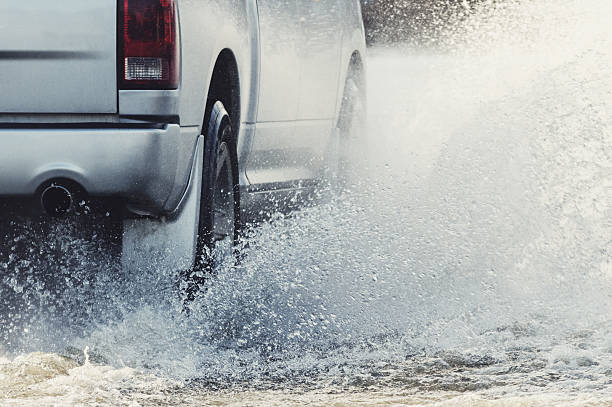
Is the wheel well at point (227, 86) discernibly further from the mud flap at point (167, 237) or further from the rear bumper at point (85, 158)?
the rear bumper at point (85, 158)

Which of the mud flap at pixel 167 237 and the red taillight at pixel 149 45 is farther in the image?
the mud flap at pixel 167 237

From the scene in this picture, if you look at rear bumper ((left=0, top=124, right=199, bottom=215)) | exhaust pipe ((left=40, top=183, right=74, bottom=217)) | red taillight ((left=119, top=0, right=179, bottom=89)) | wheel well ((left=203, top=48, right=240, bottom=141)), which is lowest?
exhaust pipe ((left=40, top=183, right=74, bottom=217))

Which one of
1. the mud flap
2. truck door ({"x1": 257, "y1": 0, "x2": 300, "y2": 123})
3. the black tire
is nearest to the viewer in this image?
the mud flap

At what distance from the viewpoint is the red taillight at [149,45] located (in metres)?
3.98

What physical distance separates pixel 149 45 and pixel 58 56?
11.9 inches

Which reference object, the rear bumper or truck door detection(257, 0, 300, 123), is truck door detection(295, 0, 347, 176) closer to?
truck door detection(257, 0, 300, 123)

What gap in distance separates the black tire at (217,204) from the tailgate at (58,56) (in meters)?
0.70

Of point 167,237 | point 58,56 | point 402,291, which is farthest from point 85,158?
point 402,291

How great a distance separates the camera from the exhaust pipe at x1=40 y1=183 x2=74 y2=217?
13.0 ft

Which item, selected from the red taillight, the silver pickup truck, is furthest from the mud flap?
the red taillight

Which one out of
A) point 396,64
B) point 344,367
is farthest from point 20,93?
point 396,64

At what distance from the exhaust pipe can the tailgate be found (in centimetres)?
26

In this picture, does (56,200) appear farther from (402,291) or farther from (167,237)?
(402,291)

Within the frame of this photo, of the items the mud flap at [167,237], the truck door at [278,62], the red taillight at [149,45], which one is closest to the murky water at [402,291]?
the mud flap at [167,237]
